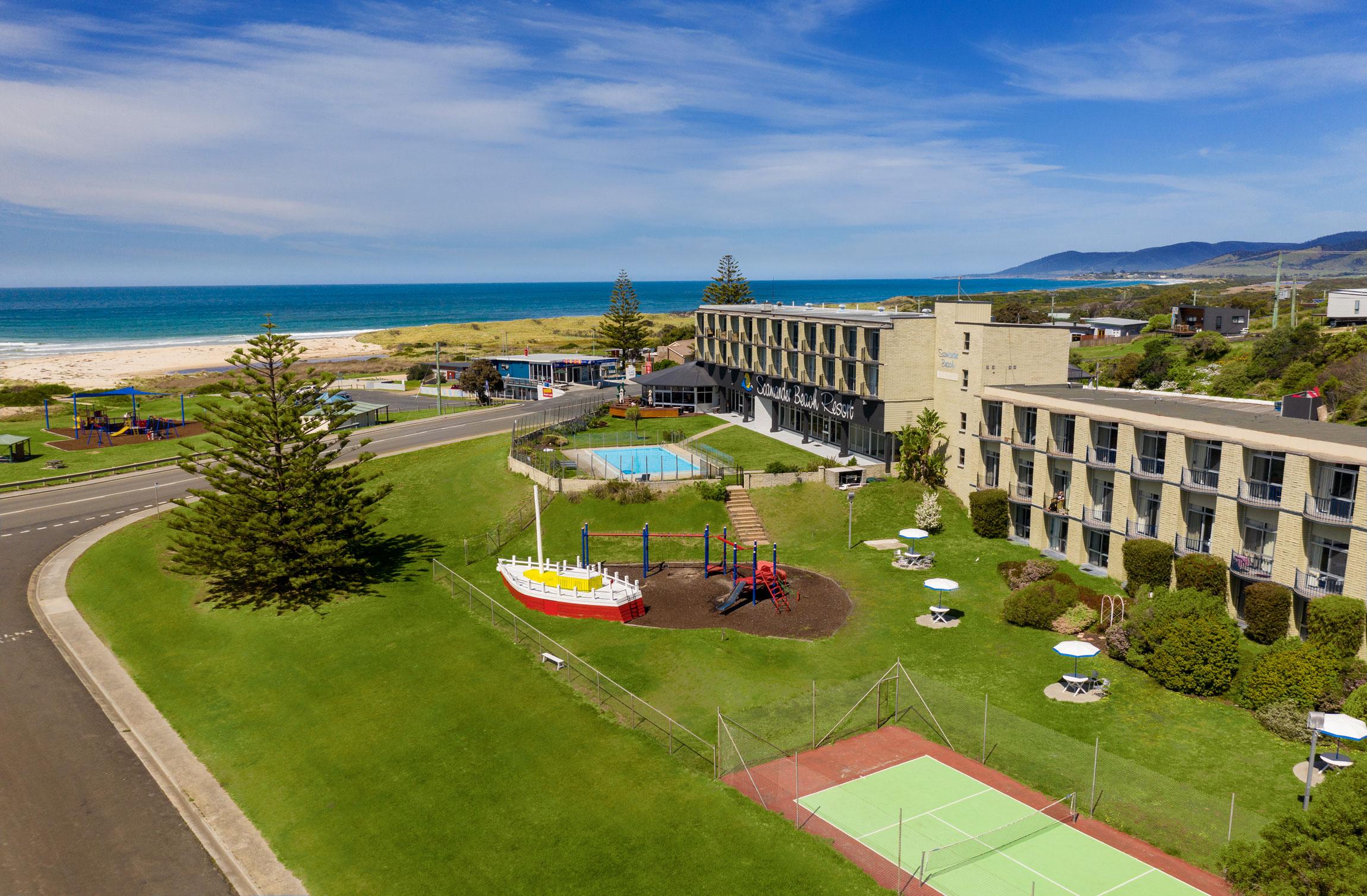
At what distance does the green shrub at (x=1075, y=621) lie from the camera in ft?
110

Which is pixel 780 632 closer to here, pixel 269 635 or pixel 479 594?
pixel 479 594

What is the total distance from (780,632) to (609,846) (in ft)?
47.7

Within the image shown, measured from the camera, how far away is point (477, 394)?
92438 mm

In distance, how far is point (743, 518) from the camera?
152 ft

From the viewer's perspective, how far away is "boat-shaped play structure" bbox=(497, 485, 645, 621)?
3550 centimetres

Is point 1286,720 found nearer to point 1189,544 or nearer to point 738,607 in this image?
point 1189,544

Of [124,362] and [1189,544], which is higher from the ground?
[124,362]

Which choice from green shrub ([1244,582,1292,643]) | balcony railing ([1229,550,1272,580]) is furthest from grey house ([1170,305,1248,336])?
green shrub ([1244,582,1292,643])

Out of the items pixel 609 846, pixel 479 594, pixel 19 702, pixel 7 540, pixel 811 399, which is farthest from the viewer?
pixel 811 399

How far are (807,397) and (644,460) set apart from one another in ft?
45.5

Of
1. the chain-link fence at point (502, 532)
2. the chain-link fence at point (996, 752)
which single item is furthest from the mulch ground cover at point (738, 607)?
the chain-link fence at point (502, 532)

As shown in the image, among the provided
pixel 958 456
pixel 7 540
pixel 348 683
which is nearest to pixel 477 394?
pixel 7 540

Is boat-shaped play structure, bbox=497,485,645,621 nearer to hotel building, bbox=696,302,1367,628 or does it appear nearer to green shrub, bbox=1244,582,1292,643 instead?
hotel building, bbox=696,302,1367,628

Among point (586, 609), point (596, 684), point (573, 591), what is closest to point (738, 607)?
point (586, 609)
